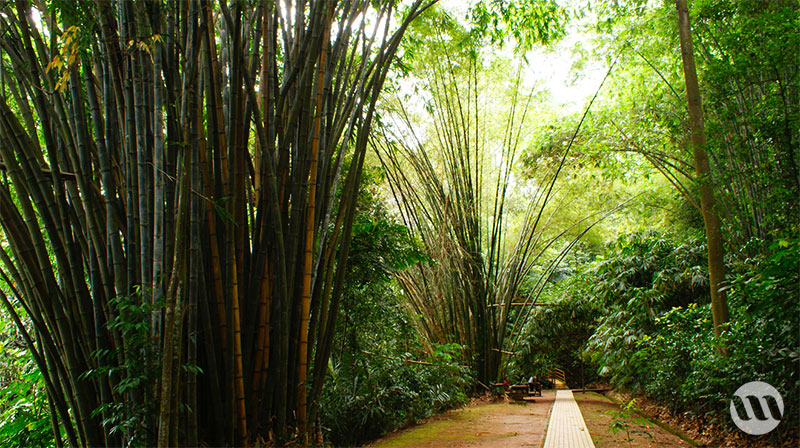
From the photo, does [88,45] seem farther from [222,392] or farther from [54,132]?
[222,392]

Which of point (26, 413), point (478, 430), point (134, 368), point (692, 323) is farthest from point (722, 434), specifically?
point (26, 413)

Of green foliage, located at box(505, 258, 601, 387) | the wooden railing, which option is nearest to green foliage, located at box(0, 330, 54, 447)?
green foliage, located at box(505, 258, 601, 387)

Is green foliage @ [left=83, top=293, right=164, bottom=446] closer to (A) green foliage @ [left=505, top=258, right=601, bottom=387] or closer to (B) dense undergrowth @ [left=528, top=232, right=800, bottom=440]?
(B) dense undergrowth @ [left=528, top=232, right=800, bottom=440]

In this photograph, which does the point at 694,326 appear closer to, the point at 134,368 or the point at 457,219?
the point at 457,219

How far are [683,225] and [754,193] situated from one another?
2.98m

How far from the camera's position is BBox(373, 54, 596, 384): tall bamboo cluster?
188 inches

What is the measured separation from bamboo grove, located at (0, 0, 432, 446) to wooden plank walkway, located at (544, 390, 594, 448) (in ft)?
5.45

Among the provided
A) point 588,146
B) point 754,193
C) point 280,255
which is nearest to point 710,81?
point 754,193

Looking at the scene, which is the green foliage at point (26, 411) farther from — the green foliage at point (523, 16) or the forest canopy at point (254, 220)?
the green foliage at point (523, 16)

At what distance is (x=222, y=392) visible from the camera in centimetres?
167

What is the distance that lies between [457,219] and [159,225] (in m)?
3.72

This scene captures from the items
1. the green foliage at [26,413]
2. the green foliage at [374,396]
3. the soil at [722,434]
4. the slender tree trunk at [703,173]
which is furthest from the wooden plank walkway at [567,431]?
the green foliage at [26,413]

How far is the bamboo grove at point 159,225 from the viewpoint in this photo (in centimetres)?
147

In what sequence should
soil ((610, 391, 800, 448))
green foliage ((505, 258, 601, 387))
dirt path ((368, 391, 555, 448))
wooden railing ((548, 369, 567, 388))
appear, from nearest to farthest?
soil ((610, 391, 800, 448))
dirt path ((368, 391, 555, 448))
green foliage ((505, 258, 601, 387))
wooden railing ((548, 369, 567, 388))
